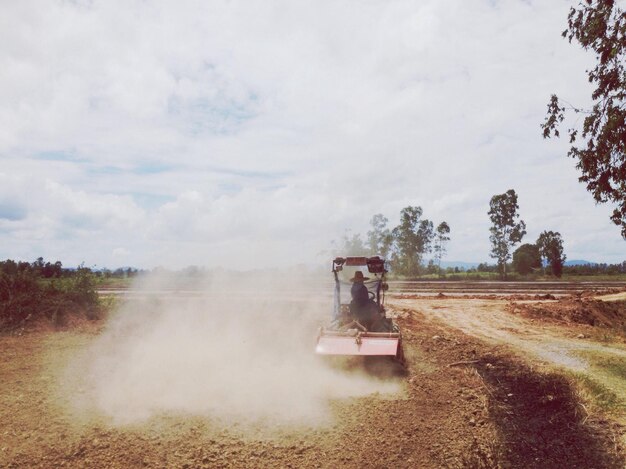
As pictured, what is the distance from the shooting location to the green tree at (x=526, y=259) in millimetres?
55062

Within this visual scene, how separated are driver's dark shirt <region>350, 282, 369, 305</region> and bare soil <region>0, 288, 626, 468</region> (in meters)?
1.82

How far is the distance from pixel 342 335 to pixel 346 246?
30402mm

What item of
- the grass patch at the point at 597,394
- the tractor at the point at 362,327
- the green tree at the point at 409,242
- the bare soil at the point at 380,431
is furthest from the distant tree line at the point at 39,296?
the green tree at the point at 409,242

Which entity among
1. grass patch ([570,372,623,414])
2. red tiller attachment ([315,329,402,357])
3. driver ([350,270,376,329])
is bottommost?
grass patch ([570,372,623,414])

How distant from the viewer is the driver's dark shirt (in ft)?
34.6

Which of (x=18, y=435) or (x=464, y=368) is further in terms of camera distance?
(x=464, y=368)

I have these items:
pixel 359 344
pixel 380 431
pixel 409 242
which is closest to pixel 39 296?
pixel 359 344

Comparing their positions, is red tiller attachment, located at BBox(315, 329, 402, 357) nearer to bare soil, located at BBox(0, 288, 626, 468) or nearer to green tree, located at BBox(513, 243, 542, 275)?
→ bare soil, located at BBox(0, 288, 626, 468)

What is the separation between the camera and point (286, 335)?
15203 mm

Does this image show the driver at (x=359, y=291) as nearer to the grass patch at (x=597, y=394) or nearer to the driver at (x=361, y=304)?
the driver at (x=361, y=304)

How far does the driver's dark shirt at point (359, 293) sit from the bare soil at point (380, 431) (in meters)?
1.82

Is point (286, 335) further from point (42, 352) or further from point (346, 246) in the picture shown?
point (346, 246)

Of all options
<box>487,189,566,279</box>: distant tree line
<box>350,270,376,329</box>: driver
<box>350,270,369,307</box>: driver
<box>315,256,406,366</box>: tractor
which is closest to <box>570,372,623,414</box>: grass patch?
<box>315,256,406,366</box>: tractor

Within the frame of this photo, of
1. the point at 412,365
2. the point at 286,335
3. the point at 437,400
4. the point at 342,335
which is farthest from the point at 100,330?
the point at 437,400
